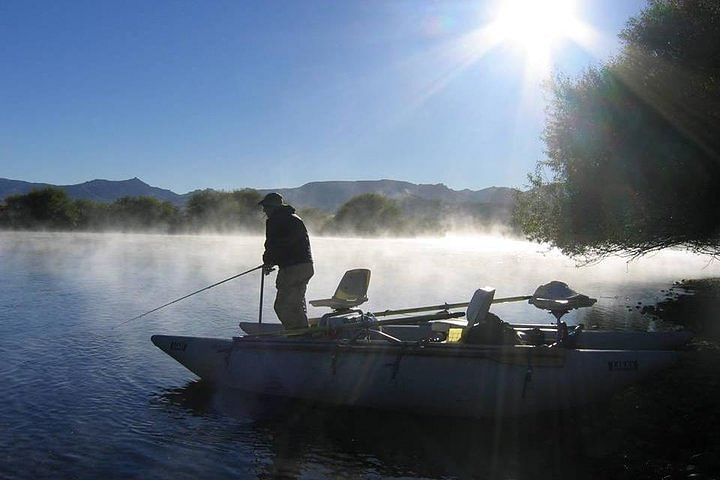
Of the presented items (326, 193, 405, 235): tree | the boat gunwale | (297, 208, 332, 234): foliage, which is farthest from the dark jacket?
(326, 193, 405, 235): tree

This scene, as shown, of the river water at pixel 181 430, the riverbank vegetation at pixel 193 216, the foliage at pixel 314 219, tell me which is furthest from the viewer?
the foliage at pixel 314 219

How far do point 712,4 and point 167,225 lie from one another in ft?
383

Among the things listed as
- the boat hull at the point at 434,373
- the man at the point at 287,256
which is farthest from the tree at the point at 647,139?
the man at the point at 287,256

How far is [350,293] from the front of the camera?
12.7 meters

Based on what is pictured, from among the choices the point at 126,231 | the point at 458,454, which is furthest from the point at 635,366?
the point at 126,231

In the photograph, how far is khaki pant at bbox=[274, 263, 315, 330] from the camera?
11.9 metres

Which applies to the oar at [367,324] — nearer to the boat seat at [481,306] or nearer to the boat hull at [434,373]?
the boat hull at [434,373]

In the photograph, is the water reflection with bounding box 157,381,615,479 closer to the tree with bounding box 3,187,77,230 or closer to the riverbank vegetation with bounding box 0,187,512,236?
the riverbank vegetation with bounding box 0,187,512,236

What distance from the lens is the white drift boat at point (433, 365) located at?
383 inches

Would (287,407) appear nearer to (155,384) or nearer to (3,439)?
(155,384)

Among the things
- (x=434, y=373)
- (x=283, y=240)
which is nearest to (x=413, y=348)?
(x=434, y=373)

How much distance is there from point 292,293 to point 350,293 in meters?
1.35

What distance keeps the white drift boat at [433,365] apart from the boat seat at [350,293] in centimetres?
50

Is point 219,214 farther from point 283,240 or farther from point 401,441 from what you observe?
point 401,441
